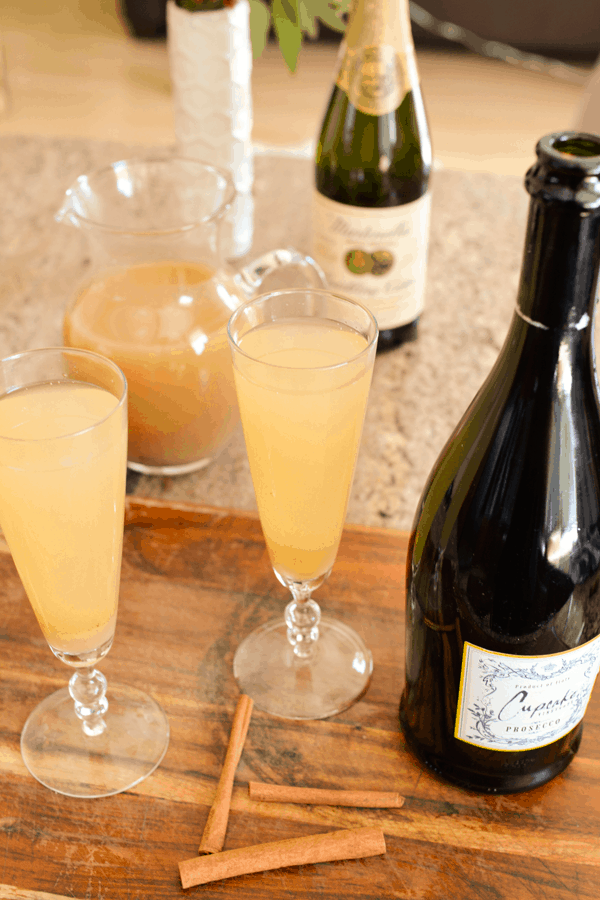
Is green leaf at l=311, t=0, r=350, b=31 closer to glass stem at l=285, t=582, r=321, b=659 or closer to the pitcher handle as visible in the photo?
the pitcher handle

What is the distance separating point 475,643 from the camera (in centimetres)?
58

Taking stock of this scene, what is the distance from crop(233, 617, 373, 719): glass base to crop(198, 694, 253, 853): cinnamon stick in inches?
0.9

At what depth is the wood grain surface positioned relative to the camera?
22.6 inches

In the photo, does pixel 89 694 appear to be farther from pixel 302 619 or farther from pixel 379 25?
pixel 379 25

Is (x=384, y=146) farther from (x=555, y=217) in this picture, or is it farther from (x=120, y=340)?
(x=555, y=217)

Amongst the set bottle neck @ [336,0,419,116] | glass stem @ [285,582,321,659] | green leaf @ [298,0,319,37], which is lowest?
glass stem @ [285,582,321,659]

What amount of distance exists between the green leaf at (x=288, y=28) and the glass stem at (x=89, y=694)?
54cm

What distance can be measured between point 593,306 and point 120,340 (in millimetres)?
494

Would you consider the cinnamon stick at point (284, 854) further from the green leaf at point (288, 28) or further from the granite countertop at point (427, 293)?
the green leaf at point (288, 28)

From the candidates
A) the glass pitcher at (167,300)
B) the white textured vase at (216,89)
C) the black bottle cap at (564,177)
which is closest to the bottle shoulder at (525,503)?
the black bottle cap at (564,177)

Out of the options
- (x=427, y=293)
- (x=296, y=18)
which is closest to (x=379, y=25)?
(x=296, y=18)

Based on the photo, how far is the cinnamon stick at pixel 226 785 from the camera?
0.59m

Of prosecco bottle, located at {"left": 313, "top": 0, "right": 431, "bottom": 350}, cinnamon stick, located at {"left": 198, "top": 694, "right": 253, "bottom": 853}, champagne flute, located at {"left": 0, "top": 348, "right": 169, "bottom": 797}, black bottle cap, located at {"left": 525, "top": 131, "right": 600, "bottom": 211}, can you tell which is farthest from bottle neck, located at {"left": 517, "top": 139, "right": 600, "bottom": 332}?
prosecco bottle, located at {"left": 313, "top": 0, "right": 431, "bottom": 350}

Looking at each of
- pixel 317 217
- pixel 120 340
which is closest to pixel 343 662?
pixel 120 340
